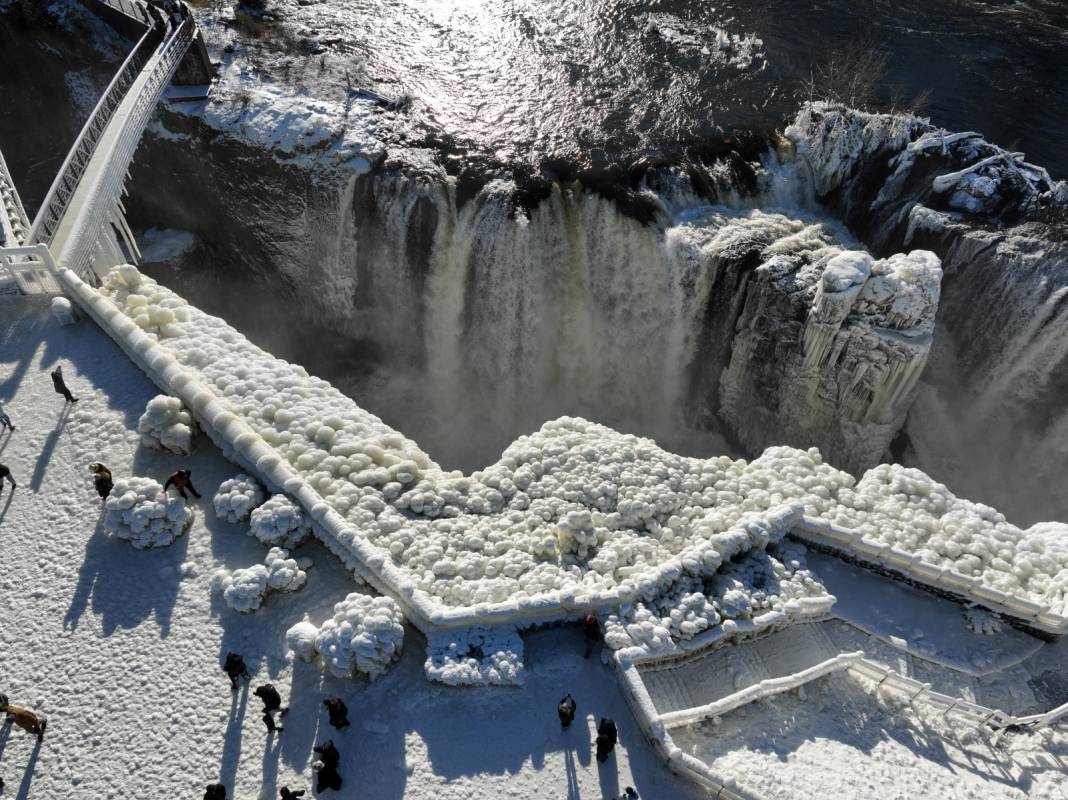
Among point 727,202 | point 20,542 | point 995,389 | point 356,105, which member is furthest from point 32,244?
point 995,389

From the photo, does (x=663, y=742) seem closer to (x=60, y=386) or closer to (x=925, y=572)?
(x=925, y=572)

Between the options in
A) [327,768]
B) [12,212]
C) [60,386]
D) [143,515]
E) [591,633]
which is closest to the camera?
[327,768]

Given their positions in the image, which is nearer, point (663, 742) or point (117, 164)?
point (663, 742)

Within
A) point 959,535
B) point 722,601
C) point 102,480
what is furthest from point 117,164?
point 959,535

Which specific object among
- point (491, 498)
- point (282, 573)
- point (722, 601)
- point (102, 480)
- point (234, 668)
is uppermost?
point (102, 480)

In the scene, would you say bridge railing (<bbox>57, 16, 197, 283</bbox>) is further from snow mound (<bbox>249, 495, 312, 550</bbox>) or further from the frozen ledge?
snow mound (<bbox>249, 495, 312, 550</bbox>)

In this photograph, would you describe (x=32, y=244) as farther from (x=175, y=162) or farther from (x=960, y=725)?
(x=960, y=725)

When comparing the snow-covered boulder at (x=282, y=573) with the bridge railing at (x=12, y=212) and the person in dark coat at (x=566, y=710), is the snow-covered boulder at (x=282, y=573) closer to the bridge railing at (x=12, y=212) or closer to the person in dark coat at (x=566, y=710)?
the person in dark coat at (x=566, y=710)
